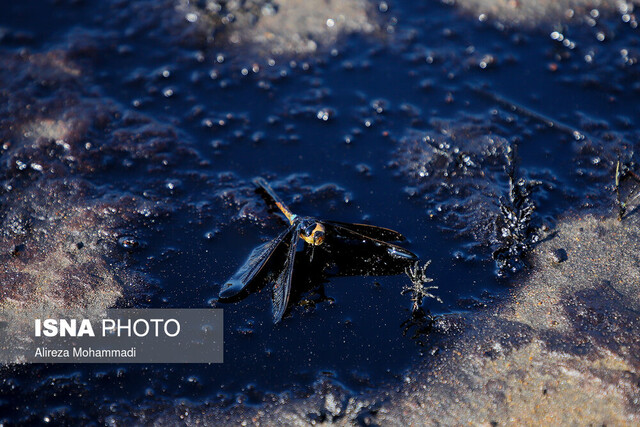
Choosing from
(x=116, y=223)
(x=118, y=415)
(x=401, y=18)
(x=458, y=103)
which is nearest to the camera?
(x=118, y=415)

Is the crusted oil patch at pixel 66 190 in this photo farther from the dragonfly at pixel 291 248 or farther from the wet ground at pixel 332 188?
the dragonfly at pixel 291 248

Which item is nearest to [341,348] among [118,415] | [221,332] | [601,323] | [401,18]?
[221,332]

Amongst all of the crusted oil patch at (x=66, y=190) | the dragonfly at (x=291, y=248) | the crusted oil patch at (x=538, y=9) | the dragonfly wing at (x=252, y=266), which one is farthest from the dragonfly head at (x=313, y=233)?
the crusted oil patch at (x=538, y=9)

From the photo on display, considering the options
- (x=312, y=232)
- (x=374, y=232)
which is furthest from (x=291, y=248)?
(x=374, y=232)

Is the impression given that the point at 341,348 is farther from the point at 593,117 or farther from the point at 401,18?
the point at 401,18

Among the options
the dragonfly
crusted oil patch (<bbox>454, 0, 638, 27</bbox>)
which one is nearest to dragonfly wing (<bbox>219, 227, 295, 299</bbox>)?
the dragonfly

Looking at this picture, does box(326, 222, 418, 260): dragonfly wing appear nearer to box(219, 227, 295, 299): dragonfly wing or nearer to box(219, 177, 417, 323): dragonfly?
box(219, 177, 417, 323): dragonfly

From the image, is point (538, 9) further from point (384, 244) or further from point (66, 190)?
point (66, 190)

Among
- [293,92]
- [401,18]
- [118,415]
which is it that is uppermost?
[401,18]
